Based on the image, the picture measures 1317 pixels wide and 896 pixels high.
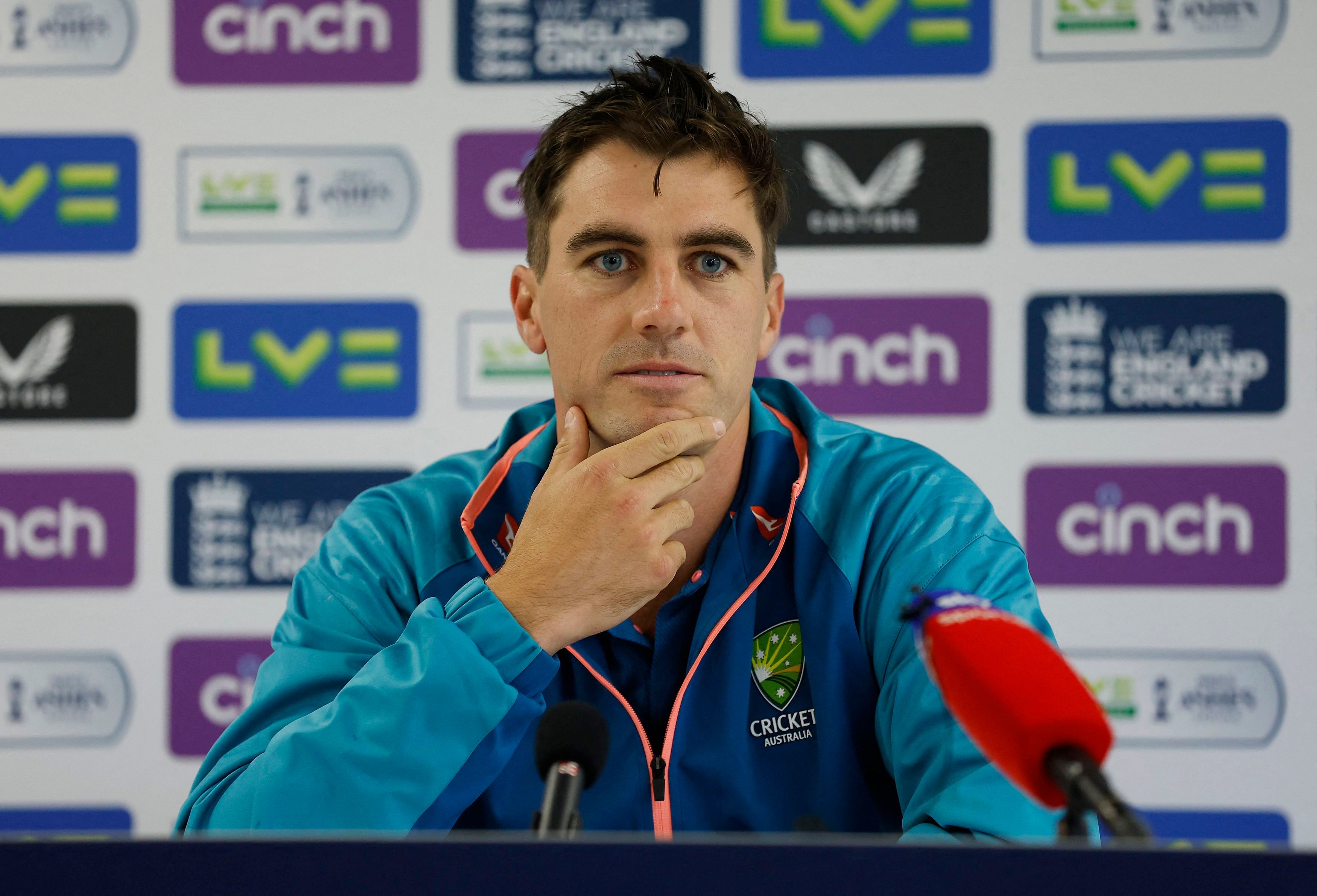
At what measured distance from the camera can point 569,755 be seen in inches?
28.1

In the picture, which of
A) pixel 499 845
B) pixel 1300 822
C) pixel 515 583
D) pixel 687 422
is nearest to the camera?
pixel 499 845

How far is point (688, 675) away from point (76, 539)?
6.36 feet

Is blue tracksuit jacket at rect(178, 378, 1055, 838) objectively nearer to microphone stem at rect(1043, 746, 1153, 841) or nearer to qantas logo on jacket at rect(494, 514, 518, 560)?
qantas logo on jacket at rect(494, 514, 518, 560)

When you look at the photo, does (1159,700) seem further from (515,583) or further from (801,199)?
(515,583)

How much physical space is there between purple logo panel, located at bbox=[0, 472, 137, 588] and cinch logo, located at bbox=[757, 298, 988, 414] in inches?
63.9

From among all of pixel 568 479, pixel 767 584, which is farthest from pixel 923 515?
pixel 568 479

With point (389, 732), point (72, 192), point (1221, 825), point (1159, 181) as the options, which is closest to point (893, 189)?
point (1159, 181)

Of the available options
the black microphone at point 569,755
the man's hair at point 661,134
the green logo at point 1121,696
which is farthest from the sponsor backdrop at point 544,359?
the black microphone at point 569,755

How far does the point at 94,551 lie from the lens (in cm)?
259

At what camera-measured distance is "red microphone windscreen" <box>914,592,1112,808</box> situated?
1.94 ft

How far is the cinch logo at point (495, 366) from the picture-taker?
2521 mm

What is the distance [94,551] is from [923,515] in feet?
6.99

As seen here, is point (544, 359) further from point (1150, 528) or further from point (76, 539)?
point (1150, 528)

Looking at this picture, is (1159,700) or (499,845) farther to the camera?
(1159,700)
